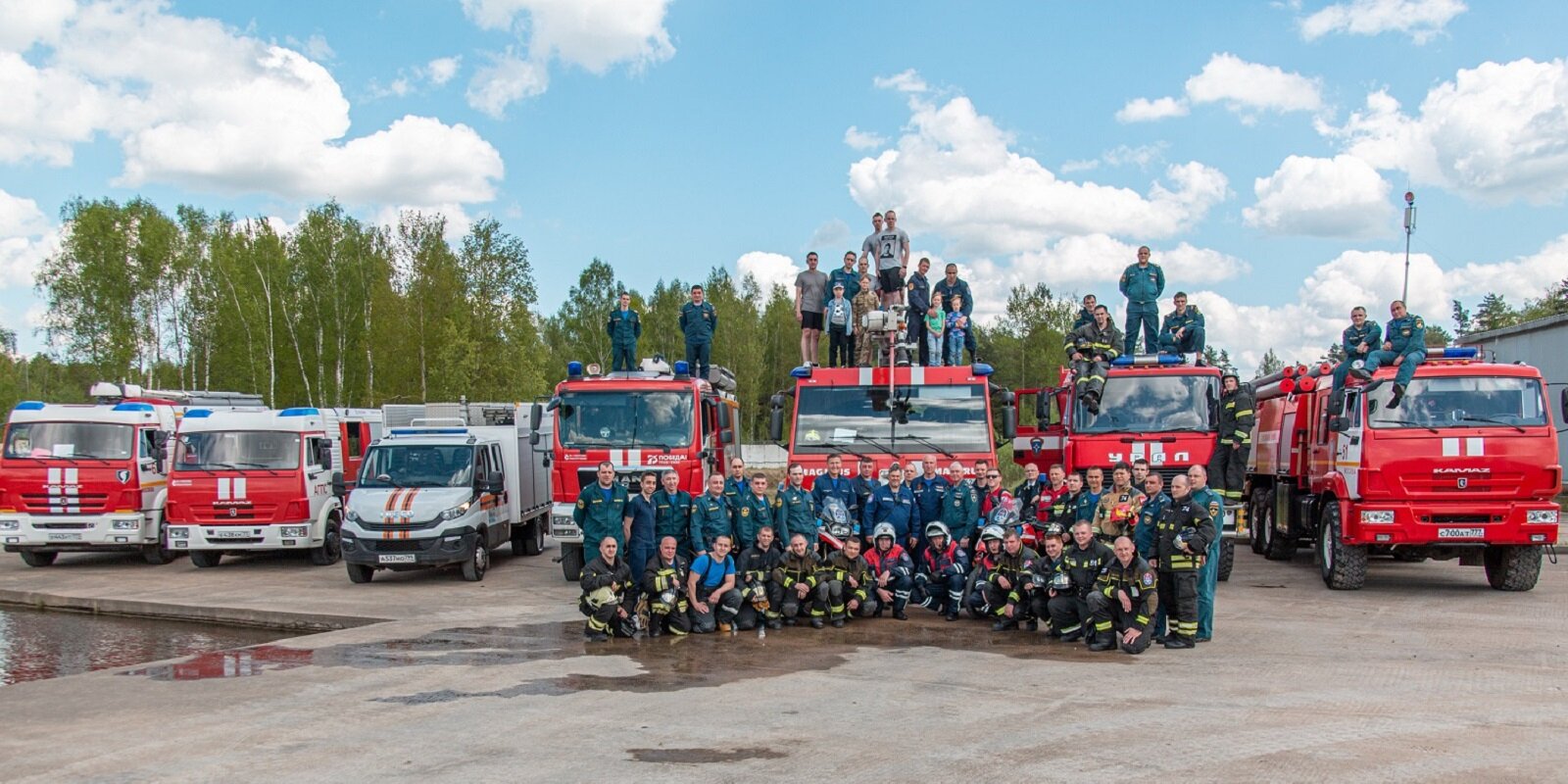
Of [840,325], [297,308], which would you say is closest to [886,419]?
[840,325]

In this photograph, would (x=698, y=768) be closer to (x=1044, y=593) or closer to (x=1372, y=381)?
(x=1044, y=593)

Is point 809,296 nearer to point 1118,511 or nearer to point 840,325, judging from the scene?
point 840,325

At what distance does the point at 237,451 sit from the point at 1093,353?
12332 mm

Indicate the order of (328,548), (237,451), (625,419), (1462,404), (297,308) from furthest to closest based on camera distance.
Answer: (297,308), (328,548), (237,451), (625,419), (1462,404)

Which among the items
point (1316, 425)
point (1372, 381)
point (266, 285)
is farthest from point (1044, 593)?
point (266, 285)

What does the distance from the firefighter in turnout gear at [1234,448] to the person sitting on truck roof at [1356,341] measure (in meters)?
1.12

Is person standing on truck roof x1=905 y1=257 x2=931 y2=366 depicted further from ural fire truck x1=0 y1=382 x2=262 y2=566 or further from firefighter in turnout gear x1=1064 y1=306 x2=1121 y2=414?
ural fire truck x1=0 y1=382 x2=262 y2=566

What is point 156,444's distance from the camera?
61.3 ft

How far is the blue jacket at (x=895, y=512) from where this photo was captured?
1244 centimetres

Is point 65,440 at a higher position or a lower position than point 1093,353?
lower

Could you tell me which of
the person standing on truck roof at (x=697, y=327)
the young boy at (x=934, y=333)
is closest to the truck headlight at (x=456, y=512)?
the person standing on truck roof at (x=697, y=327)

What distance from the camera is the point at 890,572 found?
11.8m

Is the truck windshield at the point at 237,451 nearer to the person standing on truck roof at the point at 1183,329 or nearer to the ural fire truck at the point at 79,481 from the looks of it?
the ural fire truck at the point at 79,481

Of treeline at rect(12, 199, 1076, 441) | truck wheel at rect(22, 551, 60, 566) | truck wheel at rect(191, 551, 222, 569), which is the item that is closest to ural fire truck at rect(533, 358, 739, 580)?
truck wheel at rect(191, 551, 222, 569)
